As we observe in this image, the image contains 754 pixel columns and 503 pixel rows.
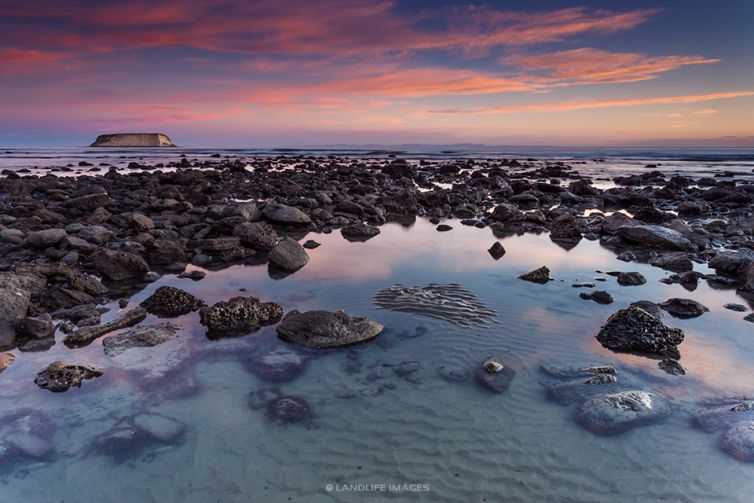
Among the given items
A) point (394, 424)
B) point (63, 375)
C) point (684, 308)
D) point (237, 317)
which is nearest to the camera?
point (394, 424)

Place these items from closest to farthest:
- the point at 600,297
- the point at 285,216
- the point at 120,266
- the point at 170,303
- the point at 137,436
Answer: the point at 137,436, the point at 170,303, the point at 600,297, the point at 120,266, the point at 285,216

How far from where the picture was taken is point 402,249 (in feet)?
41.5

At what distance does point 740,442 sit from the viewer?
14.5 feet

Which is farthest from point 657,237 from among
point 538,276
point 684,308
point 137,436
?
point 137,436

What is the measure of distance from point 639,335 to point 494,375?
253 centimetres

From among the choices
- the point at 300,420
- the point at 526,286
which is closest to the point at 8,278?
the point at 300,420

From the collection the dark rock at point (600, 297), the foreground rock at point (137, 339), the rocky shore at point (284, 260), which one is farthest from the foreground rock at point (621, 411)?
the foreground rock at point (137, 339)

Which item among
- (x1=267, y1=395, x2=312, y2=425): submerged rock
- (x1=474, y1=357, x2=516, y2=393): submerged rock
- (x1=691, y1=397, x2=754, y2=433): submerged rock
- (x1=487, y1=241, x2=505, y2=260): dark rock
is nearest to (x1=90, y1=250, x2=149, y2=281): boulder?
(x1=267, y1=395, x2=312, y2=425): submerged rock

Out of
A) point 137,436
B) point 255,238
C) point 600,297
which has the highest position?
point 255,238

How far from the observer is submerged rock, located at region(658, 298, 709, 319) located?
777cm

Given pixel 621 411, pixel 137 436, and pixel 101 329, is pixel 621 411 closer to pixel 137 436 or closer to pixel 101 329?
pixel 137 436

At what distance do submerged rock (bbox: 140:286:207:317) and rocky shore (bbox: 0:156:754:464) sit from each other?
0.9 inches

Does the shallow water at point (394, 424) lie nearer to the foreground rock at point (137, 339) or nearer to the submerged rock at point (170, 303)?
the foreground rock at point (137, 339)

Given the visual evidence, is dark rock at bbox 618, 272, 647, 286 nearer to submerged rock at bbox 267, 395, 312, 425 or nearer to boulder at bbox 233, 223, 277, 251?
submerged rock at bbox 267, 395, 312, 425
